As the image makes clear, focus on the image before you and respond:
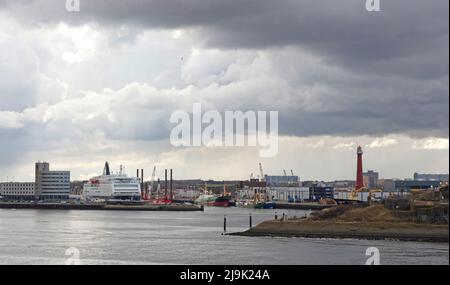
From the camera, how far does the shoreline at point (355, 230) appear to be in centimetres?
6297

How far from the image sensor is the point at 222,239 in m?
65.4

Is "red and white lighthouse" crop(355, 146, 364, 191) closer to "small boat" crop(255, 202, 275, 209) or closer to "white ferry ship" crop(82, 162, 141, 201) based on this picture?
"small boat" crop(255, 202, 275, 209)

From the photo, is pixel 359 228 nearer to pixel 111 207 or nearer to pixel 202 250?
pixel 202 250

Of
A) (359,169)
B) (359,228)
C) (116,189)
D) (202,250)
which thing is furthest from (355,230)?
(116,189)

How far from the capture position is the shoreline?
63.0m

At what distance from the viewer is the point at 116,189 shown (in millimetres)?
192750

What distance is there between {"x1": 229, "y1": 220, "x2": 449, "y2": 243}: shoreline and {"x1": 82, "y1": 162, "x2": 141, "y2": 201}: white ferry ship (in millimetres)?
124297

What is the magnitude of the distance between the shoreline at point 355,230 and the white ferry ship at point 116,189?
124 meters

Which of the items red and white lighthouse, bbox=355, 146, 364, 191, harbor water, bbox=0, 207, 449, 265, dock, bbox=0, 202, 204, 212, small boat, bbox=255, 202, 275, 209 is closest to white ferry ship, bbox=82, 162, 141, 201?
dock, bbox=0, 202, 204, 212
